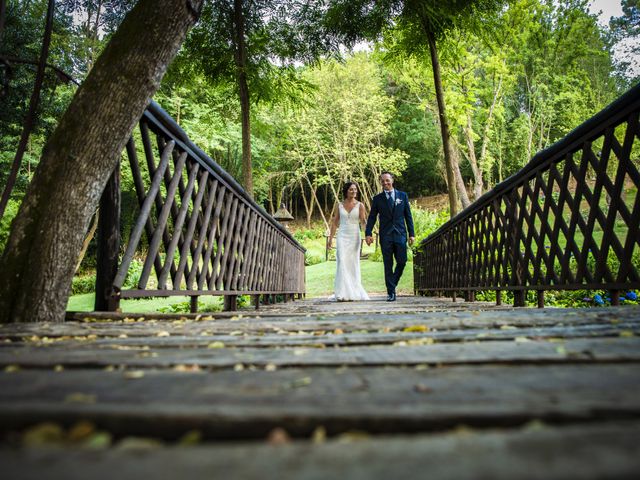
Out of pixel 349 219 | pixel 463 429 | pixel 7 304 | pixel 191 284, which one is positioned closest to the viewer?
pixel 463 429

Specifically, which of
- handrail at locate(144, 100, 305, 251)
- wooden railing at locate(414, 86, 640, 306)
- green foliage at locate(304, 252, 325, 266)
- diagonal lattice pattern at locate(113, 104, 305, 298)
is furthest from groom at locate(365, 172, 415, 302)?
green foliage at locate(304, 252, 325, 266)

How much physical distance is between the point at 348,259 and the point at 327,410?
6598mm

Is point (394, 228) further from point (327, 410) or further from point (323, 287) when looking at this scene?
point (323, 287)

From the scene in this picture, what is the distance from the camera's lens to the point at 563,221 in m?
3.31

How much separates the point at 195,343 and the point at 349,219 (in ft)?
18.6

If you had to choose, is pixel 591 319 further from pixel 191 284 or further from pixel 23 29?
pixel 23 29

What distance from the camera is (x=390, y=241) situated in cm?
621

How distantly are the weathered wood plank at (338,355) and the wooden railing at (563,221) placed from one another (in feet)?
5.32

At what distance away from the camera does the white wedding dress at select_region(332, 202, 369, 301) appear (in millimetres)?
7105

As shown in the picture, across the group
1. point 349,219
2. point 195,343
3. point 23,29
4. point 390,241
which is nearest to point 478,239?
point 390,241

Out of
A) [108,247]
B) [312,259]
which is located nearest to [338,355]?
[108,247]

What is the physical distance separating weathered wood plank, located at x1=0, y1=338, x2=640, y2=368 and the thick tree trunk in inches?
35.4

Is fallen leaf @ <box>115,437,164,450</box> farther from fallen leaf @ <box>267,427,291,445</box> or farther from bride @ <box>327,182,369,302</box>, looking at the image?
bride @ <box>327,182,369,302</box>

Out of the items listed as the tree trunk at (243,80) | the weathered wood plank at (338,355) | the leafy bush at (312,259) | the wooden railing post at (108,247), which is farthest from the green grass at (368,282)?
the weathered wood plank at (338,355)
